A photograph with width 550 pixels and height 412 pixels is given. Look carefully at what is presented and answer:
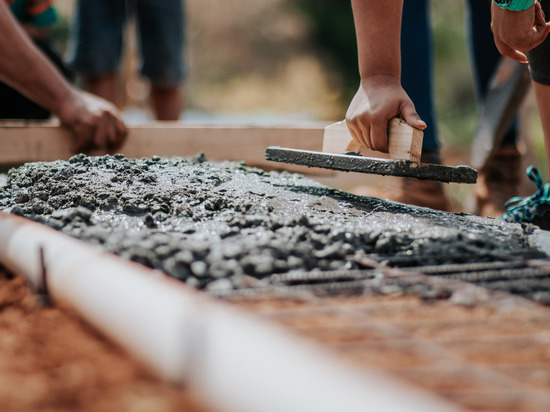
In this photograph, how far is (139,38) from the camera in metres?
3.66

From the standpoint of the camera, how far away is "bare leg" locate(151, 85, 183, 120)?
12.3ft

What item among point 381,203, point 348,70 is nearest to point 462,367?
point 381,203

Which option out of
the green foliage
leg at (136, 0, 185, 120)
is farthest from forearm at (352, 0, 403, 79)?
the green foliage

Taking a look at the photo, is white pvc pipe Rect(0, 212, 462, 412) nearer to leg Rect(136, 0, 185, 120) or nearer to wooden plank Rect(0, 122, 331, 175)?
wooden plank Rect(0, 122, 331, 175)

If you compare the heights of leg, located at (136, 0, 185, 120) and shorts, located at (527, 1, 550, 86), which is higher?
leg, located at (136, 0, 185, 120)

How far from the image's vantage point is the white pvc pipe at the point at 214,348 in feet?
1.68

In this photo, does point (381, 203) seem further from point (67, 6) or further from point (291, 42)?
point (291, 42)

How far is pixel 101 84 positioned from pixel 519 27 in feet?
8.63

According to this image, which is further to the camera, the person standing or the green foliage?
the green foliage

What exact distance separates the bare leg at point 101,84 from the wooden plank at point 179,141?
118cm

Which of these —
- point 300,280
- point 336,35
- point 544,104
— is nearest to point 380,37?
point 544,104

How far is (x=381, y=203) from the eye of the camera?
1.59 m

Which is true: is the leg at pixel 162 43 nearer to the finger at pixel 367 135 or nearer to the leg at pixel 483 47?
the leg at pixel 483 47

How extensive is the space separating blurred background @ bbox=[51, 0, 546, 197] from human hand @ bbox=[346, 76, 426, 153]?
2942mm
